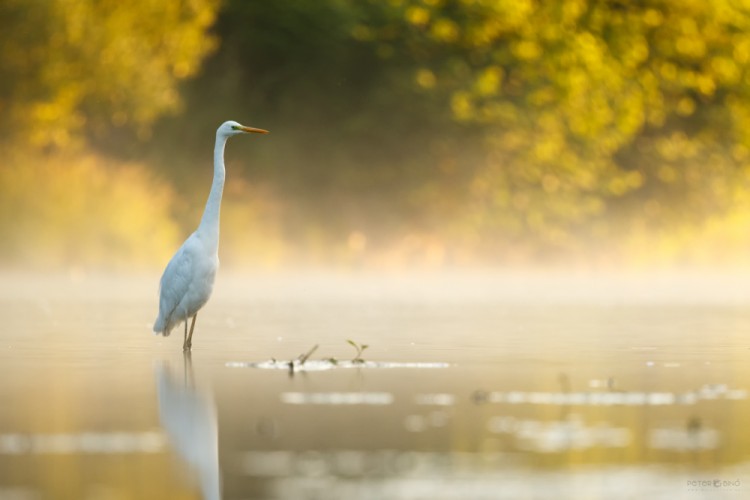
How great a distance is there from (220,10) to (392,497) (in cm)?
2665

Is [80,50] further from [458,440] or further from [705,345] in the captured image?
[458,440]

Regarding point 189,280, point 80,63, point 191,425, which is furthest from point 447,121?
point 191,425

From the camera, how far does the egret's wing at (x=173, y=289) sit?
12078mm

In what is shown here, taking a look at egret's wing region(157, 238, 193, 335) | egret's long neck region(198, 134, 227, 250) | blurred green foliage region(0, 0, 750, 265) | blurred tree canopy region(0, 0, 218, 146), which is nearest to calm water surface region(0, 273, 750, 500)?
egret's wing region(157, 238, 193, 335)

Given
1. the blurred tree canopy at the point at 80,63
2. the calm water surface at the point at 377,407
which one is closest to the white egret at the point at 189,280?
the calm water surface at the point at 377,407

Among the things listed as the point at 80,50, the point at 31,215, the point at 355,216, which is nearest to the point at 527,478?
the point at 31,215

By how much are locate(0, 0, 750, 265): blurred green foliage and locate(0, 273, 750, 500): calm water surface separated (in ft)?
46.6

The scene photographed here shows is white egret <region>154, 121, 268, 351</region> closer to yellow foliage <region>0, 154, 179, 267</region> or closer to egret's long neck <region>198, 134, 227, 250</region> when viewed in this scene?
egret's long neck <region>198, 134, 227, 250</region>

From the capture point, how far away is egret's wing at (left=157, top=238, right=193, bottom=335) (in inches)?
476

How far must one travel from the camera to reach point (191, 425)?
7.33 meters

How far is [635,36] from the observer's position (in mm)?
31078

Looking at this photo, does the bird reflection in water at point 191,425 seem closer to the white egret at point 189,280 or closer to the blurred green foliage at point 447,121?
the white egret at point 189,280

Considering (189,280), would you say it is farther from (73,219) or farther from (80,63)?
(80,63)

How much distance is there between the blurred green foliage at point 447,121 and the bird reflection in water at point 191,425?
19.3 m
